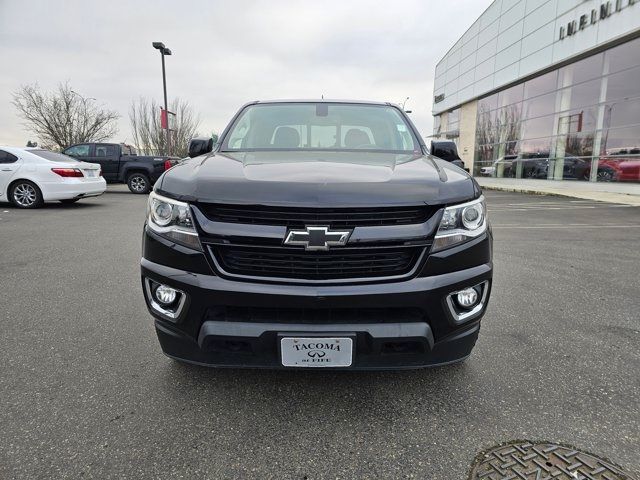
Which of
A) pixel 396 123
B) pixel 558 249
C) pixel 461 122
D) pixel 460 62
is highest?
pixel 460 62

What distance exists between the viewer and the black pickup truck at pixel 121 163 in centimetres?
1423

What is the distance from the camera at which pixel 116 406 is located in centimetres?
217

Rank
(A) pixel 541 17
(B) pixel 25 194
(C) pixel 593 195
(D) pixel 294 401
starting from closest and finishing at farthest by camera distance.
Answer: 1. (D) pixel 294 401
2. (B) pixel 25 194
3. (C) pixel 593 195
4. (A) pixel 541 17

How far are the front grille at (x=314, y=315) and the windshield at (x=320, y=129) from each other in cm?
136

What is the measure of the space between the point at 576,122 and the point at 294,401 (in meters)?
19.8

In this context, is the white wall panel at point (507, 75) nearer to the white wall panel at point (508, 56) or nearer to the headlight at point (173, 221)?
the white wall panel at point (508, 56)

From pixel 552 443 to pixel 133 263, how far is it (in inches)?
179

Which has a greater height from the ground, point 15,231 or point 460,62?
point 460,62

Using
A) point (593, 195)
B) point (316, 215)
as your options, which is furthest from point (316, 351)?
point (593, 195)

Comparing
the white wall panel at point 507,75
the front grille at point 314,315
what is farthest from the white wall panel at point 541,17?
the front grille at point 314,315

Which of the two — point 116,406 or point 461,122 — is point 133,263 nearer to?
point 116,406

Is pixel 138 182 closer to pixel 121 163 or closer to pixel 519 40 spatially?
pixel 121 163

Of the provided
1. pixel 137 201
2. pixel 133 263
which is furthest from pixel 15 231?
pixel 137 201

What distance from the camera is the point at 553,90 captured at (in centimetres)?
1936
